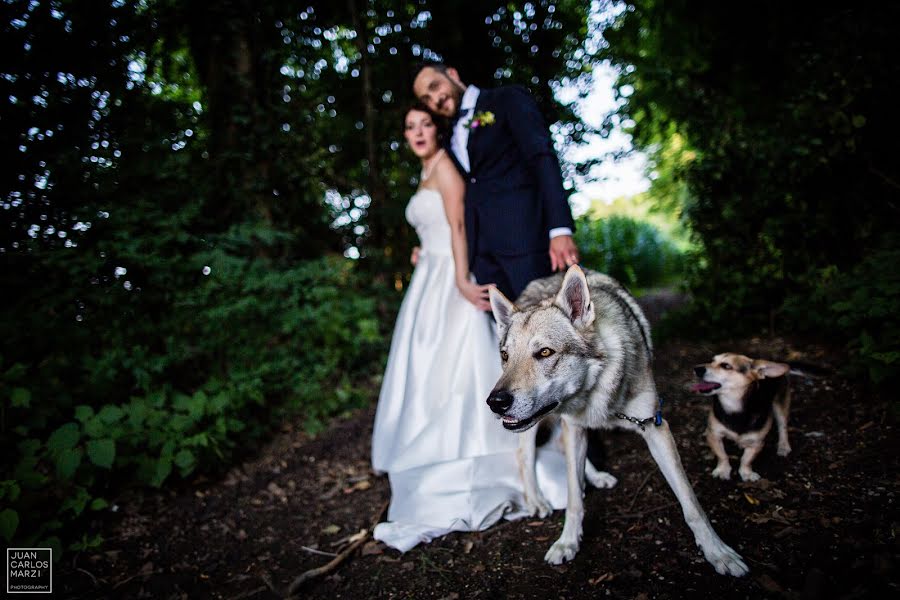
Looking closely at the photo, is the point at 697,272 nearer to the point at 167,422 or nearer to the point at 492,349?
the point at 492,349

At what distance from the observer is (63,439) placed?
317 centimetres

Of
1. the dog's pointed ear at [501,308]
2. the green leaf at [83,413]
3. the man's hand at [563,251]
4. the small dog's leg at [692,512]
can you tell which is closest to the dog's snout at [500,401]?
the dog's pointed ear at [501,308]

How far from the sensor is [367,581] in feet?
8.51

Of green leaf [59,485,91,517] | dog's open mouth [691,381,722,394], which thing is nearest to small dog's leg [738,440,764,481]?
dog's open mouth [691,381,722,394]

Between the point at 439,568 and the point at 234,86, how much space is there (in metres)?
5.78

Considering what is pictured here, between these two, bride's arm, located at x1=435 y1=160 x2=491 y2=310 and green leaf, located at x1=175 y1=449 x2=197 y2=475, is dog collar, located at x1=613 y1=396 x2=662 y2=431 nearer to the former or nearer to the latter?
bride's arm, located at x1=435 y1=160 x2=491 y2=310

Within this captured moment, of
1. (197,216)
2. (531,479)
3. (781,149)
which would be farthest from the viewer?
(197,216)

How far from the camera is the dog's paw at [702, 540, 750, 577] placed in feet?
6.59

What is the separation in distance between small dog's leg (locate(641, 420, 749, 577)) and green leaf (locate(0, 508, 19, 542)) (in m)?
3.82

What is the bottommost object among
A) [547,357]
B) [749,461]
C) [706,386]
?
[749,461]

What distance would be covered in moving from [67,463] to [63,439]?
0.22 metres

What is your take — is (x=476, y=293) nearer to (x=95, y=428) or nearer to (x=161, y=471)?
(x=161, y=471)

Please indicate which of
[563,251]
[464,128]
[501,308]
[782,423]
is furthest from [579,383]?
[464,128]

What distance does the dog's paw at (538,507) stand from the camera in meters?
2.94
